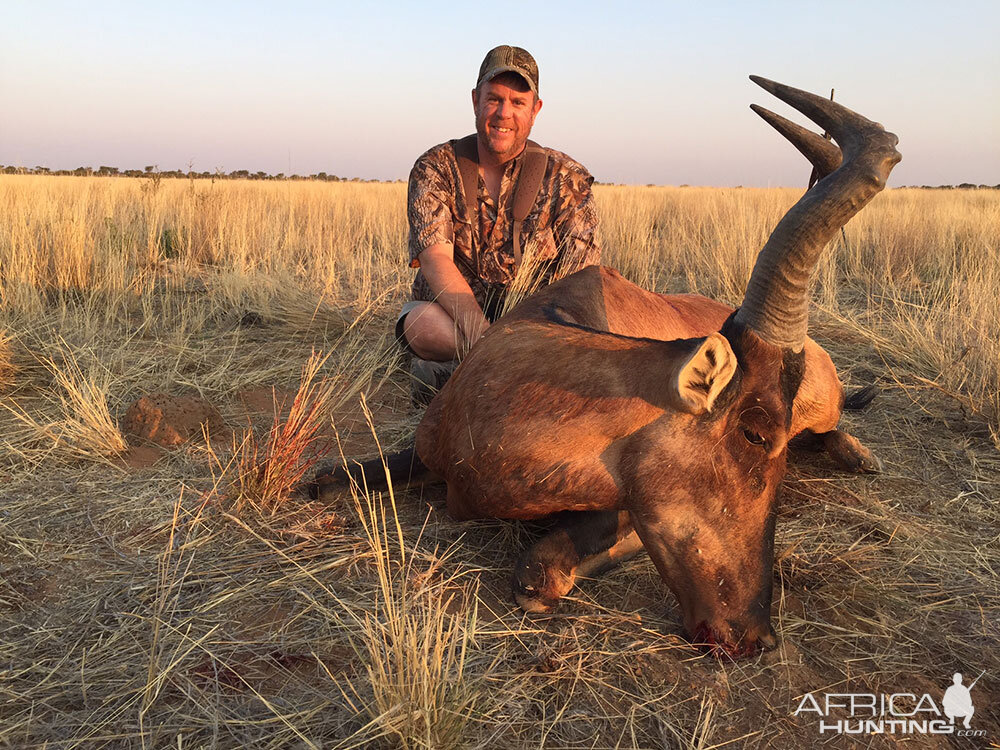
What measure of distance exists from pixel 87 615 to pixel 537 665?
1.35m

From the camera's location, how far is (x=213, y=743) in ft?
5.53

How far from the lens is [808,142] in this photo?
222cm

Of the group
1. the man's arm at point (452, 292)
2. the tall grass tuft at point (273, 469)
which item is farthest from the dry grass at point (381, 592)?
the man's arm at point (452, 292)

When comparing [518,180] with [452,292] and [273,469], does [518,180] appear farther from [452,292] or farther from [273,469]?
[273,469]

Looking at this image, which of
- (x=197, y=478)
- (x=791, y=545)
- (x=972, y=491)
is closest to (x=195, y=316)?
(x=197, y=478)

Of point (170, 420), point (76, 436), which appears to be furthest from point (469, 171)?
point (76, 436)

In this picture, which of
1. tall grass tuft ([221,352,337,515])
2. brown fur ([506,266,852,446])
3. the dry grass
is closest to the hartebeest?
the dry grass

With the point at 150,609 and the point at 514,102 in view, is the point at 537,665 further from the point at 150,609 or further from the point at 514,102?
the point at 514,102

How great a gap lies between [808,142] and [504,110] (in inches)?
96.9

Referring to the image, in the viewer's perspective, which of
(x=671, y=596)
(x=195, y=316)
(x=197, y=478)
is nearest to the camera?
(x=671, y=596)

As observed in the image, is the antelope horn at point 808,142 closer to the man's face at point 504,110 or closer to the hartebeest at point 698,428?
the hartebeest at point 698,428

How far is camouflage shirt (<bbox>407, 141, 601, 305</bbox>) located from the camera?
4578mm

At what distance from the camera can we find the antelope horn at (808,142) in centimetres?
220

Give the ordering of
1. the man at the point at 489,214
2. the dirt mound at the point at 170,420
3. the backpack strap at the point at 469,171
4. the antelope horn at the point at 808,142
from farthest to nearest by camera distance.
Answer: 1. the backpack strap at the point at 469,171
2. the man at the point at 489,214
3. the dirt mound at the point at 170,420
4. the antelope horn at the point at 808,142
